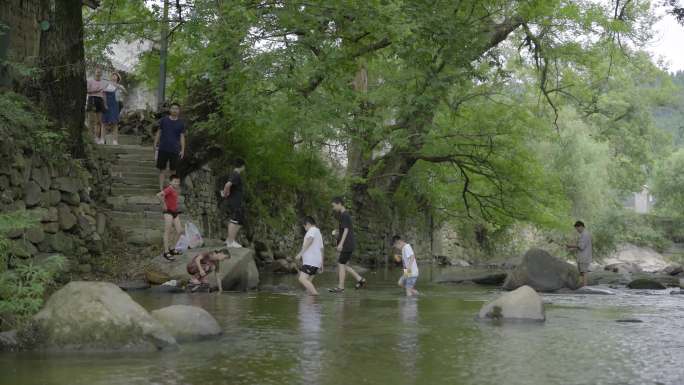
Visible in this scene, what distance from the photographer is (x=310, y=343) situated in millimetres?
7863

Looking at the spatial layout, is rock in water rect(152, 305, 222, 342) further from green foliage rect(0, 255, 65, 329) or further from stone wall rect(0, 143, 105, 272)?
stone wall rect(0, 143, 105, 272)

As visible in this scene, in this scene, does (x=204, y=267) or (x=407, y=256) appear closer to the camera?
(x=204, y=267)

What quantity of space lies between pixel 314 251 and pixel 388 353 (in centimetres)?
686

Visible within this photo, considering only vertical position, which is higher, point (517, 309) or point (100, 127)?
point (100, 127)

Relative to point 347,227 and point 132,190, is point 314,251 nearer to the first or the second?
point 347,227

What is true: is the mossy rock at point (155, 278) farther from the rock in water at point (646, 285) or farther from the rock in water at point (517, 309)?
the rock in water at point (646, 285)

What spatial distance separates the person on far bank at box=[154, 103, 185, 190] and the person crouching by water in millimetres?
3879

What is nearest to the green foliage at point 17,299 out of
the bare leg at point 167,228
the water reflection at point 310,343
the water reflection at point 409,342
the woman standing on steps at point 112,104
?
the water reflection at point 310,343

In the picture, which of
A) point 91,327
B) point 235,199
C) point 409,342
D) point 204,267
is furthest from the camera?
point 235,199

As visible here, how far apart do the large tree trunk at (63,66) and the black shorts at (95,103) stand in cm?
470

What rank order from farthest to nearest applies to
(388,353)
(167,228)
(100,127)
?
(100,127)
(167,228)
(388,353)

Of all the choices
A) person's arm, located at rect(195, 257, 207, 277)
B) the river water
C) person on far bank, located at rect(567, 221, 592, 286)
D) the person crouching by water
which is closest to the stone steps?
the person crouching by water

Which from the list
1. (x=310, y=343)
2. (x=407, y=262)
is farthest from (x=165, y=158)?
(x=310, y=343)

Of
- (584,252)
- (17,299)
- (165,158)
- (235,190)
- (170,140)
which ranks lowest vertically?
(17,299)
